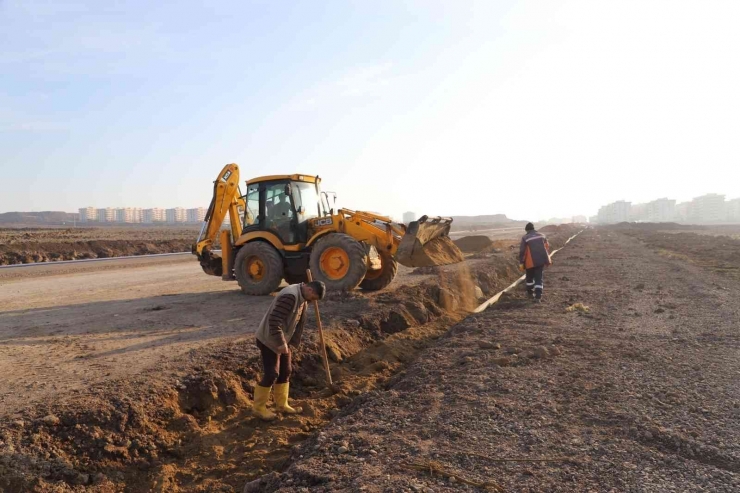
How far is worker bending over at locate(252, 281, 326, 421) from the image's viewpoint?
5309 millimetres

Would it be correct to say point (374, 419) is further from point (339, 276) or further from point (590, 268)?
point (590, 268)

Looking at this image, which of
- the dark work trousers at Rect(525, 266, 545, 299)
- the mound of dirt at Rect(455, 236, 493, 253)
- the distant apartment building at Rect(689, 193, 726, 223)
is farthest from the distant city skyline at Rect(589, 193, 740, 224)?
the dark work trousers at Rect(525, 266, 545, 299)

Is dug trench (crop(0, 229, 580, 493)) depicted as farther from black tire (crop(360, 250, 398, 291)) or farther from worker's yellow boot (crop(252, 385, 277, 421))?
black tire (crop(360, 250, 398, 291))

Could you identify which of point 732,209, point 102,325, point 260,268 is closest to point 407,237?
point 260,268

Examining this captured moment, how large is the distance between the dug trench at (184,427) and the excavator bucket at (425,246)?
2757mm

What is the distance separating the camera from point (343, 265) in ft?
35.7

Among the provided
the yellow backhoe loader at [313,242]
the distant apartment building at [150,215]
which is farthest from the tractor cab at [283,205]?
the distant apartment building at [150,215]

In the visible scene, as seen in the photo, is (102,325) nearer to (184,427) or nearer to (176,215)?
(184,427)

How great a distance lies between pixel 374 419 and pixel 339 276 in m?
6.15

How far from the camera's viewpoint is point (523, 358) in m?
6.58

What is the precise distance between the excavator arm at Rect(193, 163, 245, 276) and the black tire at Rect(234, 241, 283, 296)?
0.98 meters

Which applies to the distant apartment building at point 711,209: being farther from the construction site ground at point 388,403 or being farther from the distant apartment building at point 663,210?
the construction site ground at point 388,403

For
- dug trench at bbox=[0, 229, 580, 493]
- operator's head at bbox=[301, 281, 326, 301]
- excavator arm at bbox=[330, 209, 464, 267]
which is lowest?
dug trench at bbox=[0, 229, 580, 493]

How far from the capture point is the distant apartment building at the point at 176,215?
170 meters
